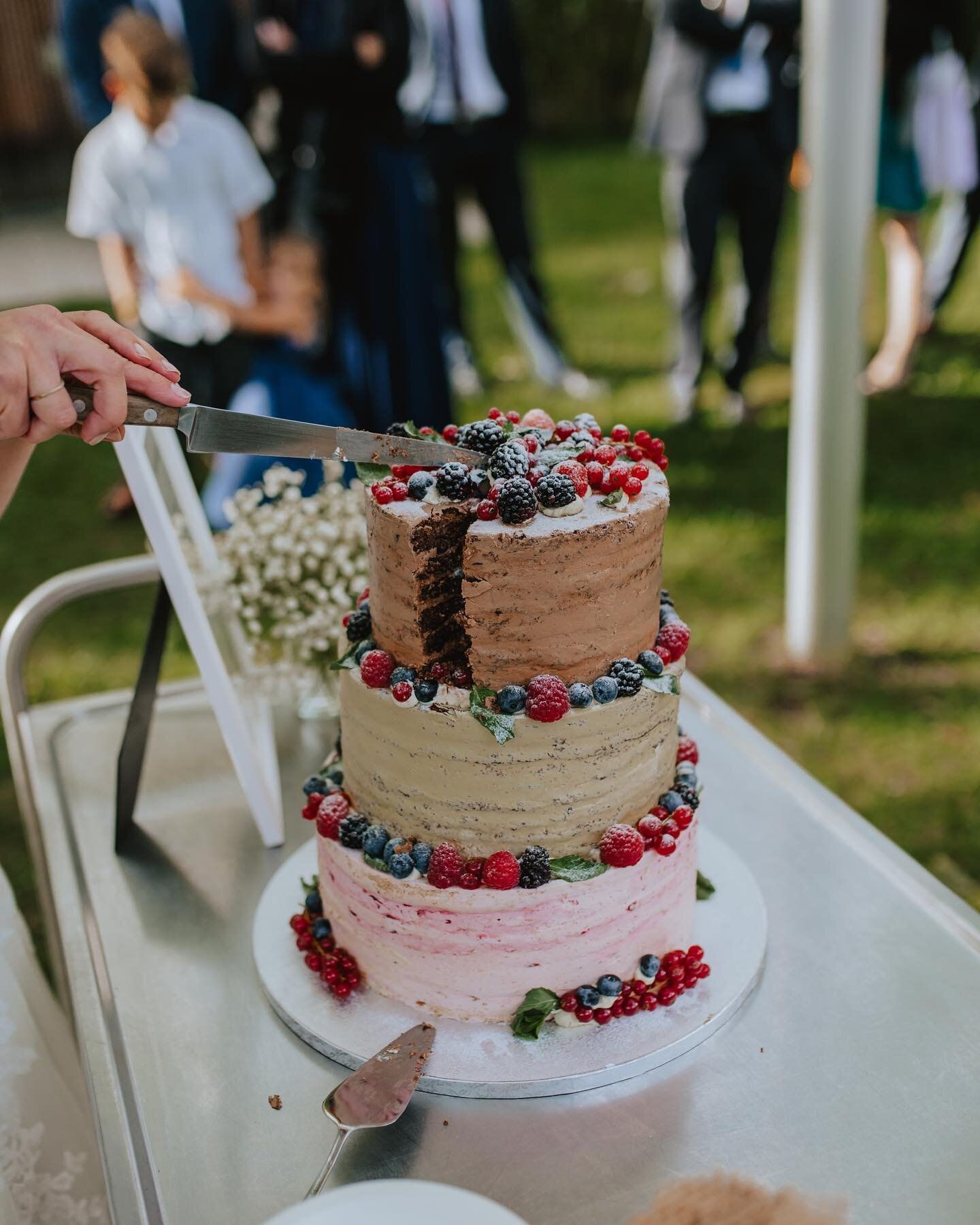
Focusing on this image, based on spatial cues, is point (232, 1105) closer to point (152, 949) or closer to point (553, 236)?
point (152, 949)

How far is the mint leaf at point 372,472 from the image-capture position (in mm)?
1634

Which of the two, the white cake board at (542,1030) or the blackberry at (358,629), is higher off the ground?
the blackberry at (358,629)

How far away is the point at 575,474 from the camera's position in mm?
1574

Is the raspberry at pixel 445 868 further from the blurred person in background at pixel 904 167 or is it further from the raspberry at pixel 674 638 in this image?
the blurred person in background at pixel 904 167

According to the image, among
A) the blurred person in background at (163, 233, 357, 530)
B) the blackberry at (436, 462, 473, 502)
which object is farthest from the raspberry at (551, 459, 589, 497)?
the blurred person in background at (163, 233, 357, 530)

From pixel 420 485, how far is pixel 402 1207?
834 mm

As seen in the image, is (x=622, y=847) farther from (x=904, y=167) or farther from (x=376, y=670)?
(x=904, y=167)

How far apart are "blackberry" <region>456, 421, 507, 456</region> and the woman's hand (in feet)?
1.29

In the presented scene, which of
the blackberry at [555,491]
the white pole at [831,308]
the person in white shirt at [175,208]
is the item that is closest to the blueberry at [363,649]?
the blackberry at [555,491]

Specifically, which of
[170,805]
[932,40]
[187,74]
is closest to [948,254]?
[932,40]

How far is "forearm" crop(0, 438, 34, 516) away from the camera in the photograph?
177 centimetres

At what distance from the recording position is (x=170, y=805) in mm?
2295

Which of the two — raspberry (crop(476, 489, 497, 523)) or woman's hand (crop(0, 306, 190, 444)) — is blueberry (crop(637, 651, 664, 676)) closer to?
raspberry (crop(476, 489, 497, 523))

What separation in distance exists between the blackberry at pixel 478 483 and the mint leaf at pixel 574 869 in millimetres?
491
